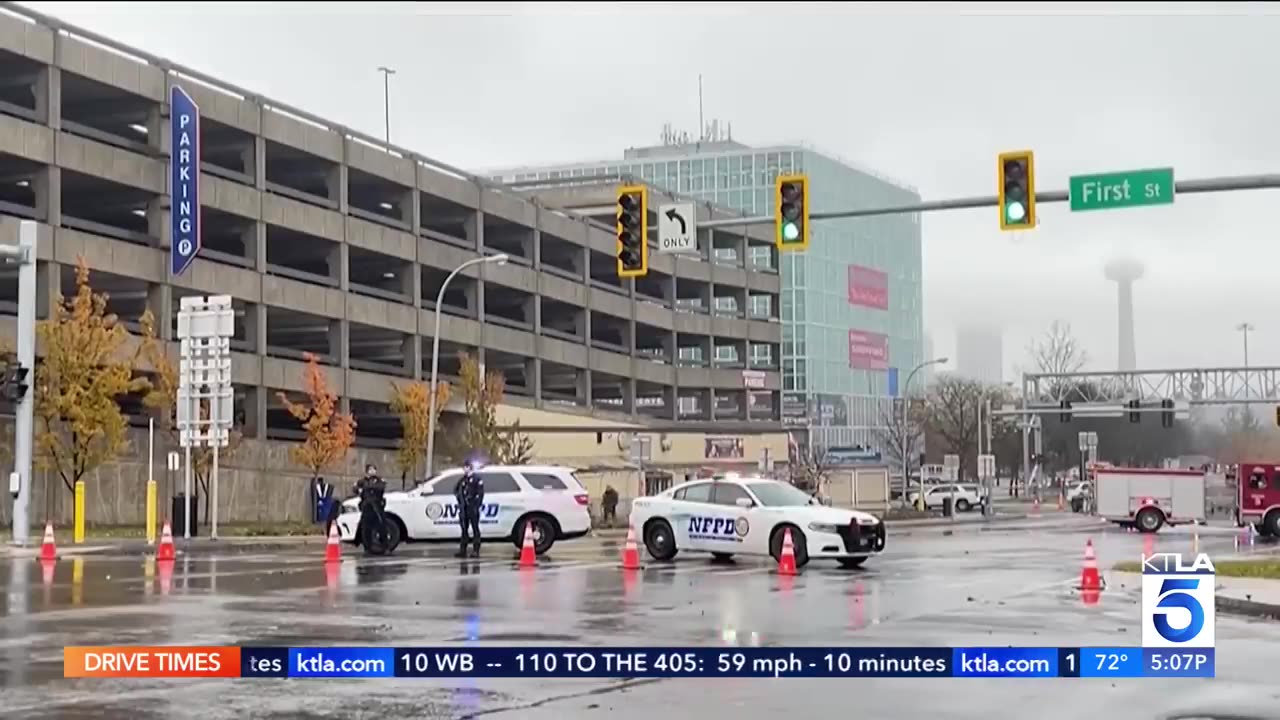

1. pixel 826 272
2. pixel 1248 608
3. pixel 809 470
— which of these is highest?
pixel 826 272

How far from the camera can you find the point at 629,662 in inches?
498

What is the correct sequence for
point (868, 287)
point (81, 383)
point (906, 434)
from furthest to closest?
point (868, 287)
point (906, 434)
point (81, 383)

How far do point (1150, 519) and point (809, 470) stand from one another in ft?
63.5

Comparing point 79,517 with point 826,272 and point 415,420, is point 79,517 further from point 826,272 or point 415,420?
point 826,272

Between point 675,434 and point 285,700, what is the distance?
197ft

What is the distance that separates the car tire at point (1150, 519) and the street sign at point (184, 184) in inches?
1272

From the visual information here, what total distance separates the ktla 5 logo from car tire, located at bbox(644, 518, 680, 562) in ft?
55.2

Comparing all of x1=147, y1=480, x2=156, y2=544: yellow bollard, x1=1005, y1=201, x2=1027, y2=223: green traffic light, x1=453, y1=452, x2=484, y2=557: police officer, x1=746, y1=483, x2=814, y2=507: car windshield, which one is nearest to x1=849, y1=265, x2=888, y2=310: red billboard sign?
x1=147, y1=480, x2=156, y2=544: yellow bollard

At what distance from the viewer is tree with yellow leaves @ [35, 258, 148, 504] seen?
4238 centimetres

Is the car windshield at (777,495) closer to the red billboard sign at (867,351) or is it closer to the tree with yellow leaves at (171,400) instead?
the tree with yellow leaves at (171,400)

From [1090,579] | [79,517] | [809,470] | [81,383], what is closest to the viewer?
[1090,579]

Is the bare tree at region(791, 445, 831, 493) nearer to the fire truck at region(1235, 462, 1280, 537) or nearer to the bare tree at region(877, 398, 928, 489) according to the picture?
the bare tree at region(877, 398, 928, 489)

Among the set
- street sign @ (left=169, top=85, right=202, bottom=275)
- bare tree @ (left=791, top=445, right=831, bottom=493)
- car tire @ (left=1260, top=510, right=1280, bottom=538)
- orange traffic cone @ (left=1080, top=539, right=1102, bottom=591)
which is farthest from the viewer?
bare tree @ (left=791, top=445, right=831, bottom=493)

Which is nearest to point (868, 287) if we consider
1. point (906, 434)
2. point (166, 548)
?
point (906, 434)
